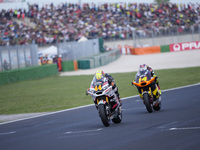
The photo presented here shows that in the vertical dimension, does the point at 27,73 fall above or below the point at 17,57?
below

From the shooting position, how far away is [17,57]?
102 feet

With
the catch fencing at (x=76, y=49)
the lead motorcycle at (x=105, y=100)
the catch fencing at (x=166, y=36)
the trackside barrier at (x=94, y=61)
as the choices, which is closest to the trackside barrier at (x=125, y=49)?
the catch fencing at (x=166, y=36)

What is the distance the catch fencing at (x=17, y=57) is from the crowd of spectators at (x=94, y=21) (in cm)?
1246

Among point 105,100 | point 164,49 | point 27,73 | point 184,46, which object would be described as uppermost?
point 184,46

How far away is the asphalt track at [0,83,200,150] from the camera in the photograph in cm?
694

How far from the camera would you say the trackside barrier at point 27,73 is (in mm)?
28702

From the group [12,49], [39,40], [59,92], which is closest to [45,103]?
[59,92]

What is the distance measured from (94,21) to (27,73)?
2186 centimetres

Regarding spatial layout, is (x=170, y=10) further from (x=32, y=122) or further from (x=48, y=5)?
(x=32, y=122)

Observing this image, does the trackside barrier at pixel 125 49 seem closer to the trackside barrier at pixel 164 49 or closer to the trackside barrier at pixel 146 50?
the trackside barrier at pixel 146 50

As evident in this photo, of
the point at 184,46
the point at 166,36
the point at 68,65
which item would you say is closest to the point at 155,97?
the point at 68,65

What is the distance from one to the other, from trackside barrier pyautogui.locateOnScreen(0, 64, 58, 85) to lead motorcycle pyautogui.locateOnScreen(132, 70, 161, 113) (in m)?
18.6

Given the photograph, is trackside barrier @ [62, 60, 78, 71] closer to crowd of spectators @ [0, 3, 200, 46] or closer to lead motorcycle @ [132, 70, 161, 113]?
crowd of spectators @ [0, 3, 200, 46]

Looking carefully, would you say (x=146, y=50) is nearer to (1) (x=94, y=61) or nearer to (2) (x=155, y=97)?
(1) (x=94, y=61)
